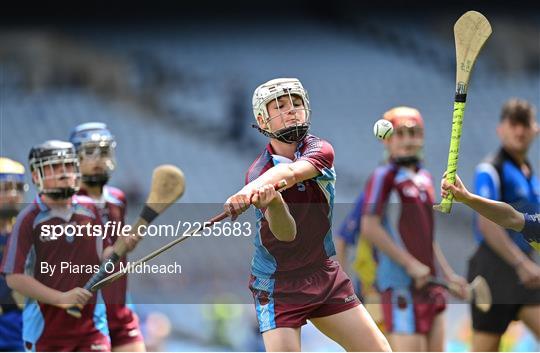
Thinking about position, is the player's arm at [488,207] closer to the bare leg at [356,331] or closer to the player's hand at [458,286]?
the bare leg at [356,331]

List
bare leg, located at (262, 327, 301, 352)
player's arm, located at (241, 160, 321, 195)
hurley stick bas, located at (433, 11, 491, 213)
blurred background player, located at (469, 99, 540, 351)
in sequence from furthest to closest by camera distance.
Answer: blurred background player, located at (469, 99, 540, 351)
bare leg, located at (262, 327, 301, 352)
hurley stick bas, located at (433, 11, 491, 213)
player's arm, located at (241, 160, 321, 195)

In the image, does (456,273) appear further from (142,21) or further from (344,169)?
(142,21)

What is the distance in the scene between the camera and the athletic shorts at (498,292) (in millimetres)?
6637

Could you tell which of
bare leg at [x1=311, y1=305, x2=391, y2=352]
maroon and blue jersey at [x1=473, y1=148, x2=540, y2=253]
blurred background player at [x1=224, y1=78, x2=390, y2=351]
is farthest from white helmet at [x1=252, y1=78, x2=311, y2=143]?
maroon and blue jersey at [x1=473, y1=148, x2=540, y2=253]

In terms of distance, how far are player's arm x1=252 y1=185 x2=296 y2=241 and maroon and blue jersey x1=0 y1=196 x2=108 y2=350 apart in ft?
3.73

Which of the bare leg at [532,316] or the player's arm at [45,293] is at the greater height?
the player's arm at [45,293]

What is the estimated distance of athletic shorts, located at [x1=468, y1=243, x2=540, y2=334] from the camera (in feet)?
21.8

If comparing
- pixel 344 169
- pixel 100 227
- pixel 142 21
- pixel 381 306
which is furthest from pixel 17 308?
pixel 142 21

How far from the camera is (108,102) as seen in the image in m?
12.8

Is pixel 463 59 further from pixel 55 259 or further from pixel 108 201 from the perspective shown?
pixel 108 201

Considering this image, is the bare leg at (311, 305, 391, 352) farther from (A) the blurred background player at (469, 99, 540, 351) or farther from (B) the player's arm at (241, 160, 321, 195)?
(A) the blurred background player at (469, 99, 540, 351)

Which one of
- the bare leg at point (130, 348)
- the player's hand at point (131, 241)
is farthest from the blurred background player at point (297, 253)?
the bare leg at point (130, 348)

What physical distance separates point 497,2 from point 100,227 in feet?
25.1

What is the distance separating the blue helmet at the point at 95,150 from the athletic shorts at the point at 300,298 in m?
1.66
